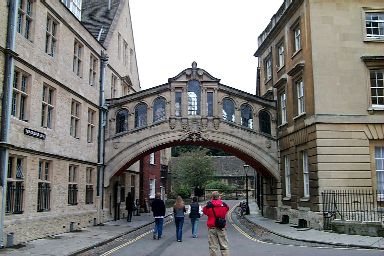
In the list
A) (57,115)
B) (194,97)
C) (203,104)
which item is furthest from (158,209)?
(194,97)

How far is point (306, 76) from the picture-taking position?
21.8m

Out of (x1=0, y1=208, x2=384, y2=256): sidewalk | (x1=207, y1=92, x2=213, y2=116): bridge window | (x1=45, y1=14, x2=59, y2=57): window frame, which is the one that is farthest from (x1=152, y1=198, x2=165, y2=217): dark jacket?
(x1=207, y1=92, x2=213, y2=116): bridge window

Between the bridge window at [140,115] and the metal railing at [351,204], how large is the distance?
473 inches

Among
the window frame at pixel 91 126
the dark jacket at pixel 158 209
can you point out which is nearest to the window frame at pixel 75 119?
the window frame at pixel 91 126

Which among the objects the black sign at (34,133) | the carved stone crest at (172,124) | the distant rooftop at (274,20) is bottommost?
the black sign at (34,133)

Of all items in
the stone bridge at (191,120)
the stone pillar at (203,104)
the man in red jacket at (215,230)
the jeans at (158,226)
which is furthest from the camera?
the stone pillar at (203,104)

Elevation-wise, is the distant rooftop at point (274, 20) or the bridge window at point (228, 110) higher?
the distant rooftop at point (274, 20)

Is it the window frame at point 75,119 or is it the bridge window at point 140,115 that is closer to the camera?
the window frame at point 75,119

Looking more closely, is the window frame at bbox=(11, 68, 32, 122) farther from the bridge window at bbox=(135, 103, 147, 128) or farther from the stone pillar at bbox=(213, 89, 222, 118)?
the stone pillar at bbox=(213, 89, 222, 118)

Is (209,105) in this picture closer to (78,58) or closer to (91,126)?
(91,126)

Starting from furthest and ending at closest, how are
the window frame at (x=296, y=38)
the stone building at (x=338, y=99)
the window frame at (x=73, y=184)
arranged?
the window frame at (x=296, y=38) → the window frame at (x=73, y=184) → the stone building at (x=338, y=99)

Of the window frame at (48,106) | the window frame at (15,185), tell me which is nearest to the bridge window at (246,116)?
the window frame at (48,106)

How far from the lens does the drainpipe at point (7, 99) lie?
1415 cm

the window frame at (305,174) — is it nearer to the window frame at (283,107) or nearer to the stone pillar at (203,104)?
the window frame at (283,107)
